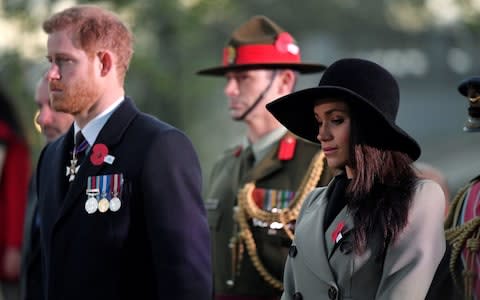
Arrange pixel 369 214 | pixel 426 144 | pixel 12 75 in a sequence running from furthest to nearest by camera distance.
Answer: pixel 426 144, pixel 12 75, pixel 369 214

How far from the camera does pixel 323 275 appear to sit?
15.0ft

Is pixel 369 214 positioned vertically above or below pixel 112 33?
below

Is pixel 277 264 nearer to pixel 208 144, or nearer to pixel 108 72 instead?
pixel 108 72

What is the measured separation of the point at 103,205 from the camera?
5105 mm

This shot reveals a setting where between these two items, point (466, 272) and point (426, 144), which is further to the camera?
point (426, 144)

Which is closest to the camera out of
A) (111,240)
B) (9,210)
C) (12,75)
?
(111,240)

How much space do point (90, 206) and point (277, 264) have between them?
1.86 m

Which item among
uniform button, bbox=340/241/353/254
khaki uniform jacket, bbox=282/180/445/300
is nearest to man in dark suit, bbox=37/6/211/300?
khaki uniform jacket, bbox=282/180/445/300

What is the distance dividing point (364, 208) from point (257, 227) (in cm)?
243

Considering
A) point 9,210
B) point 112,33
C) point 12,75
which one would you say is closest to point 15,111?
point 9,210

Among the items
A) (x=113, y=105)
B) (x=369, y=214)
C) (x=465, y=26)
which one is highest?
(x=465, y=26)

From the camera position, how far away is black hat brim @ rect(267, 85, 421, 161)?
4.59 metres

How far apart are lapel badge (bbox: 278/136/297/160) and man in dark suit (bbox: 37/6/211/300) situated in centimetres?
176

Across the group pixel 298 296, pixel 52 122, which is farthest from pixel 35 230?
pixel 298 296
